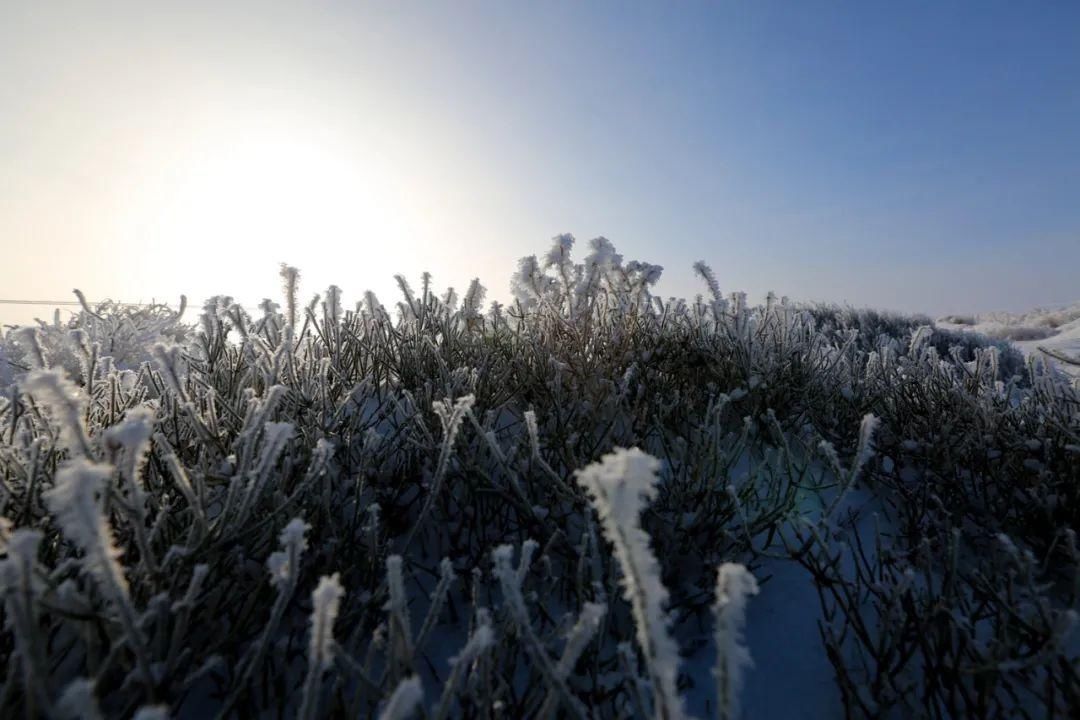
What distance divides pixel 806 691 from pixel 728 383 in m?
1.37

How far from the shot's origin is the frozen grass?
2.96ft

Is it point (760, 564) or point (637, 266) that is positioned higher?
point (637, 266)

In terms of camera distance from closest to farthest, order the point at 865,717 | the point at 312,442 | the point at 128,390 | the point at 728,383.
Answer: the point at 865,717 → the point at 312,442 → the point at 128,390 → the point at 728,383

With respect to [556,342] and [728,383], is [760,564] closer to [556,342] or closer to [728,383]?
[728,383]

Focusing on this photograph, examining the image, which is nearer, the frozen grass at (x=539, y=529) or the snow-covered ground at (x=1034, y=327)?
the frozen grass at (x=539, y=529)

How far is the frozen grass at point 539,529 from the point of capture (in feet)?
2.96

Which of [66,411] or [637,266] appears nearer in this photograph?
[66,411]

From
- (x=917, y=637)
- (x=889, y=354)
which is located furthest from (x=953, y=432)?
(x=917, y=637)

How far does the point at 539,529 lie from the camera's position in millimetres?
1667

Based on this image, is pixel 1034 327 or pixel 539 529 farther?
pixel 1034 327

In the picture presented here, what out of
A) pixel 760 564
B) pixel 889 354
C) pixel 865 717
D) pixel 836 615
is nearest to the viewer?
pixel 865 717

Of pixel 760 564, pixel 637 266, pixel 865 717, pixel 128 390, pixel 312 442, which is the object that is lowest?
pixel 865 717

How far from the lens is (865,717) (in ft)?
4.11

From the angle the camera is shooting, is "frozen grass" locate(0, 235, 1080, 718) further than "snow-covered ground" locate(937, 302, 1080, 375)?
No
